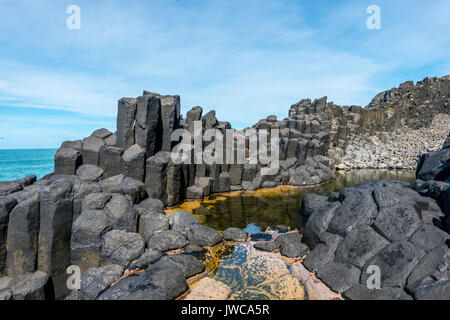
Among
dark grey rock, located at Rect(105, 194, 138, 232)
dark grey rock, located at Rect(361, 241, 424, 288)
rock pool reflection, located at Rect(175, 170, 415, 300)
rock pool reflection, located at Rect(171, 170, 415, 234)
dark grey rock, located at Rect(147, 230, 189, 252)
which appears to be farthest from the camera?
rock pool reflection, located at Rect(171, 170, 415, 234)

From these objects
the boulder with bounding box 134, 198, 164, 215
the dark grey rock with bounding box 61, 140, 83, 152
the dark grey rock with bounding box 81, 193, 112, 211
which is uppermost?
the dark grey rock with bounding box 61, 140, 83, 152

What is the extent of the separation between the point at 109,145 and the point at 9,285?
7670 millimetres

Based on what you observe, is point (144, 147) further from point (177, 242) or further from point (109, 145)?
point (177, 242)

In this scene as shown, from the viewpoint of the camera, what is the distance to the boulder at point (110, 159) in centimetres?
1216

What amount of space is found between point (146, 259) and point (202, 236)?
6.83 feet

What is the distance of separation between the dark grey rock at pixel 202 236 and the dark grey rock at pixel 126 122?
6.07 metres

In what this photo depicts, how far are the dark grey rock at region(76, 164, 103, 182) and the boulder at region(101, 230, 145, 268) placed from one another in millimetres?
5023

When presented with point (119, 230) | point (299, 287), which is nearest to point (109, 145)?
point (119, 230)

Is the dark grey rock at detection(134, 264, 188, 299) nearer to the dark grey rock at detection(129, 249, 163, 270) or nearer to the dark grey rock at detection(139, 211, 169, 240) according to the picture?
the dark grey rock at detection(129, 249, 163, 270)

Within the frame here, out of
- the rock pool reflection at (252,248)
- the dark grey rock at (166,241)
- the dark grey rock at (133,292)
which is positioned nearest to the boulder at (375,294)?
the rock pool reflection at (252,248)

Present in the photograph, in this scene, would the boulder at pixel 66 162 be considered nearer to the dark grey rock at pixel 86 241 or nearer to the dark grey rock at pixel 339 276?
the dark grey rock at pixel 86 241

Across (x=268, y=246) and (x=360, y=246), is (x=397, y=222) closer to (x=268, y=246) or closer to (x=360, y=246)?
(x=360, y=246)

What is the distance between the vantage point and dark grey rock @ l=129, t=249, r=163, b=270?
23.1 ft

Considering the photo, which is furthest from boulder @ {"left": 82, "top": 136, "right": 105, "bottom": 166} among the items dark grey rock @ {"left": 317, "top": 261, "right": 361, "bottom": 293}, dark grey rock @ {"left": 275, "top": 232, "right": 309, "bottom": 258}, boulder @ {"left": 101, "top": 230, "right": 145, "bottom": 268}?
dark grey rock @ {"left": 317, "top": 261, "right": 361, "bottom": 293}
